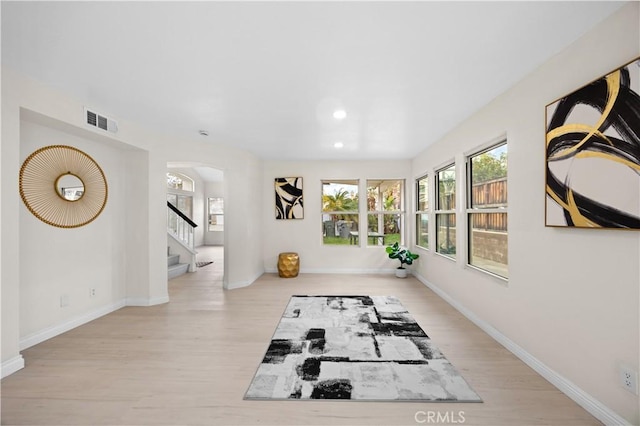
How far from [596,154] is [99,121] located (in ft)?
14.5

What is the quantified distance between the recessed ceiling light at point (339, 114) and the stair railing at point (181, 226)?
441cm

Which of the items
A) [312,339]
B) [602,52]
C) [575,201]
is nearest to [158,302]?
[312,339]

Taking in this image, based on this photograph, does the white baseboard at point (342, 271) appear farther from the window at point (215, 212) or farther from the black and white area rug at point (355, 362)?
the window at point (215, 212)

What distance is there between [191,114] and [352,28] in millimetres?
2238

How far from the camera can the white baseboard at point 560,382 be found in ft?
5.39

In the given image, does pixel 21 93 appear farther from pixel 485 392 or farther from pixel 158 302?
pixel 485 392

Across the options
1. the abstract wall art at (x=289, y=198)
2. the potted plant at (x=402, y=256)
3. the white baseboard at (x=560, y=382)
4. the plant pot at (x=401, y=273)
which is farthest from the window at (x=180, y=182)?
the white baseboard at (x=560, y=382)

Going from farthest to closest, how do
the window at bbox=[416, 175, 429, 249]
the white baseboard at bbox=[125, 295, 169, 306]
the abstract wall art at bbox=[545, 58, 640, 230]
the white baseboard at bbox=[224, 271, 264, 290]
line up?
the window at bbox=[416, 175, 429, 249], the white baseboard at bbox=[224, 271, 264, 290], the white baseboard at bbox=[125, 295, 169, 306], the abstract wall art at bbox=[545, 58, 640, 230]

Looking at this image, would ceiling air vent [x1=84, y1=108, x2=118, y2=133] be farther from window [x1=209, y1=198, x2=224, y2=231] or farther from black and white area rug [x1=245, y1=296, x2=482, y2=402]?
window [x1=209, y1=198, x2=224, y2=231]

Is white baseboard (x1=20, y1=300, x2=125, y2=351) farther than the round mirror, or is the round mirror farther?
the round mirror

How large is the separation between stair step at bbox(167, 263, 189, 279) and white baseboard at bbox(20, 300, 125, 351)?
182 centimetres

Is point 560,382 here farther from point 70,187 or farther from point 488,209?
point 70,187

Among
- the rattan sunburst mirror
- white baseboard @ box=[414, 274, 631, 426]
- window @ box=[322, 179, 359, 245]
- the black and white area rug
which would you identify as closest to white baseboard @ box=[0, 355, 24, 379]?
the rattan sunburst mirror

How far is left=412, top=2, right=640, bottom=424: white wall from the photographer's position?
1563 millimetres
